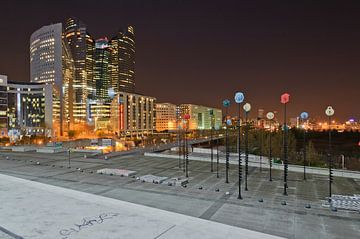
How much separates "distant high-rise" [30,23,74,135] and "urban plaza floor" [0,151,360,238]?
445 feet

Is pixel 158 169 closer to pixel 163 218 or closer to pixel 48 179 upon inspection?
pixel 48 179

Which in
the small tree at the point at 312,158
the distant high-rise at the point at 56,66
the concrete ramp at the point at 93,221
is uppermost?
the distant high-rise at the point at 56,66

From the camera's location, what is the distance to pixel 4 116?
118500mm

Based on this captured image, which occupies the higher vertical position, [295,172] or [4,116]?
[4,116]

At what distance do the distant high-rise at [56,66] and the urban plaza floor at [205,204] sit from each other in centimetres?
13570

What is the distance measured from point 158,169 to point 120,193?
12.8 meters

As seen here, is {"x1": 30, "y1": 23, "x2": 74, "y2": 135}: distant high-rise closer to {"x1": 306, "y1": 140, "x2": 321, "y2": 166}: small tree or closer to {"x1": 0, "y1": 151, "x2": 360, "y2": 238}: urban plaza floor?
{"x1": 0, "y1": 151, "x2": 360, "y2": 238}: urban plaza floor

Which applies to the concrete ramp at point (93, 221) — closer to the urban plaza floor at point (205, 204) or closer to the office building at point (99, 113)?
the urban plaza floor at point (205, 204)

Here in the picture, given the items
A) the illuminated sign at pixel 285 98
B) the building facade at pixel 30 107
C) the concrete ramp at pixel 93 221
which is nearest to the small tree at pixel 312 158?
the illuminated sign at pixel 285 98

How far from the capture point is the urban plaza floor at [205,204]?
1255cm

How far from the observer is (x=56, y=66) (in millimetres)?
163750

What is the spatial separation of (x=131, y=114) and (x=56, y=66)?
55902mm

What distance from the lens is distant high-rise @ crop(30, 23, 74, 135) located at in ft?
515

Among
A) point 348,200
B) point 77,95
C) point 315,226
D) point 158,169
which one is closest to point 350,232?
point 315,226
